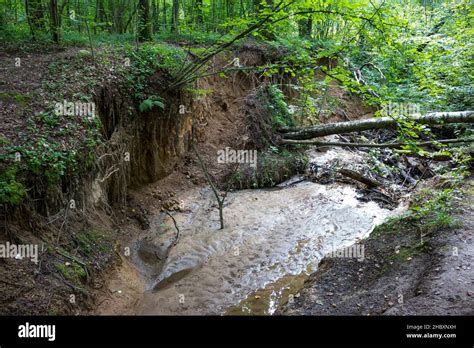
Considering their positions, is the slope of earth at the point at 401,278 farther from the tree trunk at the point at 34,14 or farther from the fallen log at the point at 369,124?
the tree trunk at the point at 34,14

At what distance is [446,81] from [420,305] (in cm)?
976

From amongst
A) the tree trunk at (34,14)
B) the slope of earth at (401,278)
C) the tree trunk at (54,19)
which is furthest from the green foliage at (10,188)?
the tree trunk at (34,14)

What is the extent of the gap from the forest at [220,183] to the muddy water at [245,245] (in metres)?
0.04

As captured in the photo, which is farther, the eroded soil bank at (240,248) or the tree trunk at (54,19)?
the tree trunk at (54,19)

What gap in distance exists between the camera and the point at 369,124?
994cm

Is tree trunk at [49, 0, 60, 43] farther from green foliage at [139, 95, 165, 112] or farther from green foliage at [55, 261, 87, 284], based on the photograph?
green foliage at [55, 261, 87, 284]

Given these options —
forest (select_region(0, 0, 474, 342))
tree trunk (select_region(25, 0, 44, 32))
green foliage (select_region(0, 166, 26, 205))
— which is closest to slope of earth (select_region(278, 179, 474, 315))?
forest (select_region(0, 0, 474, 342))

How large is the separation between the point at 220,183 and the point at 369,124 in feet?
15.6

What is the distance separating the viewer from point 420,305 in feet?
14.0

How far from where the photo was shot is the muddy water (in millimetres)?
5785

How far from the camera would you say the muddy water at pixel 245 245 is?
228 inches

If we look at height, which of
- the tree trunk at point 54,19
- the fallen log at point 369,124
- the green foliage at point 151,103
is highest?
the tree trunk at point 54,19

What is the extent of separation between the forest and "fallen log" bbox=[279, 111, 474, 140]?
51 mm
